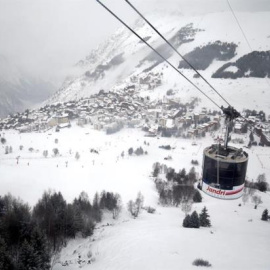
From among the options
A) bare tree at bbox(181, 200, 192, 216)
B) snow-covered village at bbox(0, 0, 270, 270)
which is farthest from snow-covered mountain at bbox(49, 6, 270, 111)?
bare tree at bbox(181, 200, 192, 216)

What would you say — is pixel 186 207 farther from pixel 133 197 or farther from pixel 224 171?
pixel 224 171

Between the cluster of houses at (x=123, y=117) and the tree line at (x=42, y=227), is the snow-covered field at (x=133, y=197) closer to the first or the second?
the tree line at (x=42, y=227)

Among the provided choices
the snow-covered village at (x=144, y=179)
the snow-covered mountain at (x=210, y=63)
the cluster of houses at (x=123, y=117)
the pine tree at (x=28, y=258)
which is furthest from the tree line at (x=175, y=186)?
the snow-covered mountain at (x=210, y=63)

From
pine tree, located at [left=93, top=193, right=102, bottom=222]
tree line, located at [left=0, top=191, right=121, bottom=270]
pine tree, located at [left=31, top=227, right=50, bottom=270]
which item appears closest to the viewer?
tree line, located at [left=0, top=191, right=121, bottom=270]

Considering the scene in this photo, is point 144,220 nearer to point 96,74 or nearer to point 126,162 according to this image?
point 126,162

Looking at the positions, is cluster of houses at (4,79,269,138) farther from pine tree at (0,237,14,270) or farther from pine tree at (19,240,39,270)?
pine tree at (0,237,14,270)
